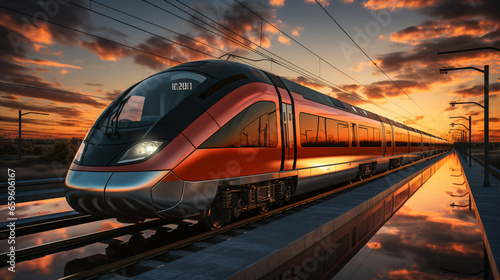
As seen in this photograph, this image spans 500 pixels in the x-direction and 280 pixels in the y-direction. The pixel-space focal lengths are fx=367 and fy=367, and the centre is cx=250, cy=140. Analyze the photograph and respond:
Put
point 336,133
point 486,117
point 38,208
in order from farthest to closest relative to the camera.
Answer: point 486,117
point 336,133
point 38,208

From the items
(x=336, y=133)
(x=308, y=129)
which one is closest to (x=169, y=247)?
(x=308, y=129)

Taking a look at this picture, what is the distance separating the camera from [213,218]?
285 inches

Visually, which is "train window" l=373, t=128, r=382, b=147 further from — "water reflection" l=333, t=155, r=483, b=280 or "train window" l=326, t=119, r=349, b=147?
"water reflection" l=333, t=155, r=483, b=280

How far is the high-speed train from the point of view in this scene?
5965mm

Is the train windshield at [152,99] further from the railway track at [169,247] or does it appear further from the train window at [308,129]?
the train window at [308,129]

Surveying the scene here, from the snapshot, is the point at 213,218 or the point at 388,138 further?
the point at 388,138

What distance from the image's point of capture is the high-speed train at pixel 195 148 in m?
5.96

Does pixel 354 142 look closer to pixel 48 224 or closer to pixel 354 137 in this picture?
pixel 354 137

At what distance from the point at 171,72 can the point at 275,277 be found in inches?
179

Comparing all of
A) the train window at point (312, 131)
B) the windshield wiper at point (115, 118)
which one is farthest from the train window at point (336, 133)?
the windshield wiper at point (115, 118)

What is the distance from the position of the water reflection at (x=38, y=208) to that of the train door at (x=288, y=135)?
6654 mm

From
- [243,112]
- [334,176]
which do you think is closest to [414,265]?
[243,112]

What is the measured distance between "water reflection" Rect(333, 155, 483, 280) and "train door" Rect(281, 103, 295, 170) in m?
2.61

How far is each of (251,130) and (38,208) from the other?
26.0 ft
